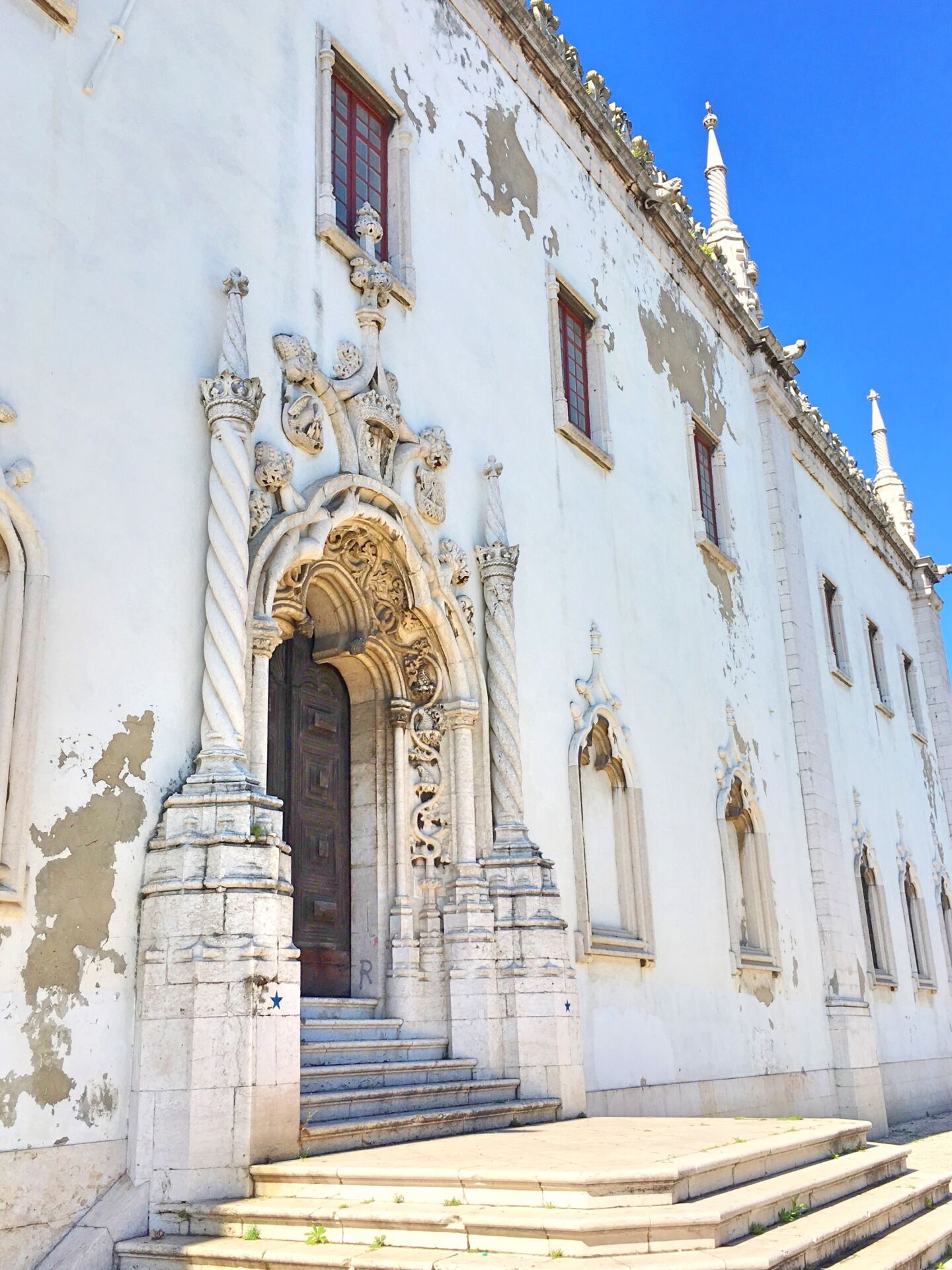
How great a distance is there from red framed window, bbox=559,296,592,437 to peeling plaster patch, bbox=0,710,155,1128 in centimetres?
761

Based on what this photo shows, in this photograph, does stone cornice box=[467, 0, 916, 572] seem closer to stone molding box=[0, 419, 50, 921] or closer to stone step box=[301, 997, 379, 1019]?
stone molding box=[0, 419, 50, 921]

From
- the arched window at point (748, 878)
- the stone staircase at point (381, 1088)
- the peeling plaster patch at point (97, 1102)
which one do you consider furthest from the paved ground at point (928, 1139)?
the peeling plaster patch at point (97, 1102)

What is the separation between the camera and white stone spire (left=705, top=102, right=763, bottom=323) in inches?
770

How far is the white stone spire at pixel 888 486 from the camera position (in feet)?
93.5

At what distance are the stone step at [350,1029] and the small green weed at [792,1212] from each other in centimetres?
311

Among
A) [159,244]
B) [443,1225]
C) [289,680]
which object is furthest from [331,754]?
[443,1225]

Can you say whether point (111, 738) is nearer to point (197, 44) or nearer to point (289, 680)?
point (289, 680)

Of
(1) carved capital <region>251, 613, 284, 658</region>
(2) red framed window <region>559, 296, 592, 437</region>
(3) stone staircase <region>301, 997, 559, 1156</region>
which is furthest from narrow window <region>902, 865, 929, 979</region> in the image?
(1) carved capital <region>251, 613, 284, 658</region>

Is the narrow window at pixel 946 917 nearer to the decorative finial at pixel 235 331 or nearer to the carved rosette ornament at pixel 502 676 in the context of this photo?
the carved rosette ornament at pixel 502 676

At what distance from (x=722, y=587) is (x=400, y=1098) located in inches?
371

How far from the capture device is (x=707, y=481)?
54.6 feet

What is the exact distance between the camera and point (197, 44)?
341 inches

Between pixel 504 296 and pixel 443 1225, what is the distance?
8892mm

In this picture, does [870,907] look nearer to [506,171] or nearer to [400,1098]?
[506,171]
